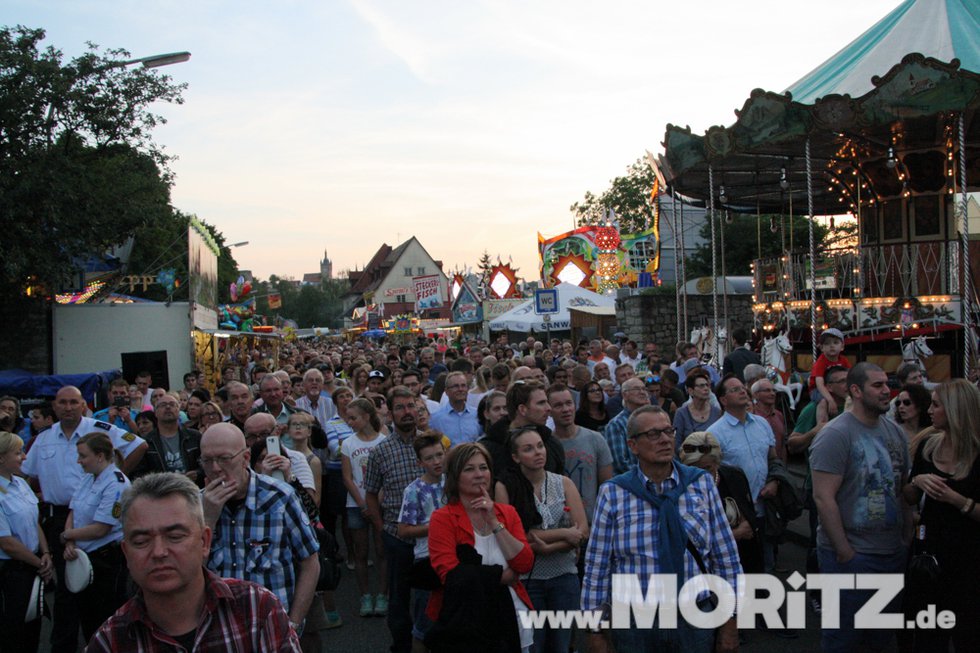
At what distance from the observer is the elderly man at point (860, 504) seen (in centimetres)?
466

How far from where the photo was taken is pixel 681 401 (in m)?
9.47

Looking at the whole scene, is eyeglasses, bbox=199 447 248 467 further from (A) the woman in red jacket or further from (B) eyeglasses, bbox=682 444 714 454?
(B) eyeglasses, bbox=682 444 714 454

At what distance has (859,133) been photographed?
51.7ft

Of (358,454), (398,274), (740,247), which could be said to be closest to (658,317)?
(740,247)

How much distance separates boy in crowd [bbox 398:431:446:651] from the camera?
5266mm

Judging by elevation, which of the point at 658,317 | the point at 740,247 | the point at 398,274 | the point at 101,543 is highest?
the point at 398,274

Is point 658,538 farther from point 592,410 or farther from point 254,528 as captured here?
point 592,410

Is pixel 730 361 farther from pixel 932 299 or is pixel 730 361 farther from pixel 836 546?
pixel 836 546

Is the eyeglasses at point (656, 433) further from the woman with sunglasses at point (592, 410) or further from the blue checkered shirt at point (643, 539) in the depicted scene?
the woman with sunglasses at point (592, 410)

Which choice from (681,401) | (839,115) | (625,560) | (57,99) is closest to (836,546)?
(625,560)

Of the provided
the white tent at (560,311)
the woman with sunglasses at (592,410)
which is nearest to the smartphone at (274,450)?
the woman with sunglasses at (592,410)

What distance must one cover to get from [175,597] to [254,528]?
141cm

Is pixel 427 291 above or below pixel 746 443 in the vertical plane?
above

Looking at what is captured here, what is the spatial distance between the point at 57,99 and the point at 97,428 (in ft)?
52.4
